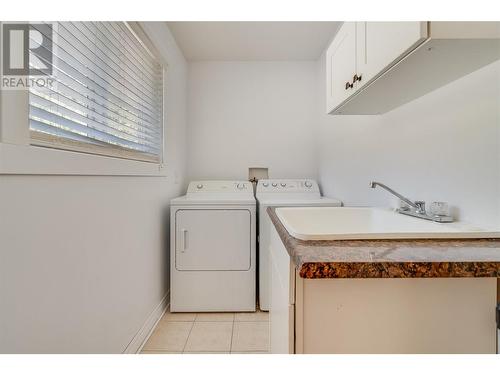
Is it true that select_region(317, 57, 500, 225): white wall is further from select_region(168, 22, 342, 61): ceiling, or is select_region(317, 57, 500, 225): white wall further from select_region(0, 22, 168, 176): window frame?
select_region(0, 22, 168, 176): window frame

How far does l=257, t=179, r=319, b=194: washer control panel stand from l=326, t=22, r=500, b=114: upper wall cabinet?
1333 millimetres

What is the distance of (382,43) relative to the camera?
91 cm

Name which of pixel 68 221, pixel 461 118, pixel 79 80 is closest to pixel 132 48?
pixel 79 80

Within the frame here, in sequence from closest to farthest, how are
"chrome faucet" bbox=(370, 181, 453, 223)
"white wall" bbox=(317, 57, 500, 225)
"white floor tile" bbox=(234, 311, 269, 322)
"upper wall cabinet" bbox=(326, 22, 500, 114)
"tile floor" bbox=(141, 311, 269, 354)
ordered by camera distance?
"upper wall cabinet" bbox=(326, 22, 500, 114) < "white wall" bbox=(317, 57, 500, 225) < "chrome faucet" bbox=(370, 181, 453, 223) < "tile floor" bbox=(141, 311, 269, 354) < "white floor tile" bbox=(234, 311, 269, 322)

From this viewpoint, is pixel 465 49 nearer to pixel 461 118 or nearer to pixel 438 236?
pixel 461 118

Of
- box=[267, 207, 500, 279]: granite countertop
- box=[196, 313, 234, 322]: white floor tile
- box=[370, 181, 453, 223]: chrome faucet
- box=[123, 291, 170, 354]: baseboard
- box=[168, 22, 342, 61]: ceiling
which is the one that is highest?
box=[168, 22, 342, 61]: ceiling

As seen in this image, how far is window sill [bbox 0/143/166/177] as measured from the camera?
0.79 meters

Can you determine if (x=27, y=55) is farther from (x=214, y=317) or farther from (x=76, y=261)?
(x=214, y=317)

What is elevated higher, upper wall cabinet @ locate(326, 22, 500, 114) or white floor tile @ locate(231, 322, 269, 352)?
upper wall cabinet @ locate(326, 22, 500, 114)

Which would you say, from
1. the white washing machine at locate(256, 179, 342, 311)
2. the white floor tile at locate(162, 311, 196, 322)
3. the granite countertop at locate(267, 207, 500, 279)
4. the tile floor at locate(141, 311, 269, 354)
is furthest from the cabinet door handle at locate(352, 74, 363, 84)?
the white floor tile at locate(162, 311, 196, 322)

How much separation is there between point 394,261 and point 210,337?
1.65 meters
